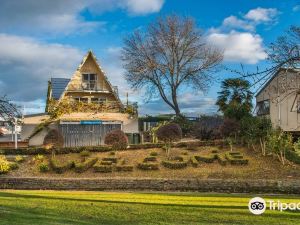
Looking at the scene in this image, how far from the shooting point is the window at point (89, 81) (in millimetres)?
46219

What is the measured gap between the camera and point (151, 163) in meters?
25.4

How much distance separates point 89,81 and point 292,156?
83.7 ft

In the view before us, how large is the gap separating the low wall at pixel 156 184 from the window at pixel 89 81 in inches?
946

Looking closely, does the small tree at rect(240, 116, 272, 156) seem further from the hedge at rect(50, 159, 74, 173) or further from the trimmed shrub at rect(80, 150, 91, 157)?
the hedge at rect(50, 159, 74, 173)

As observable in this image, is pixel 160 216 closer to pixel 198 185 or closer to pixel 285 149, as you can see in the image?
pixel 198 185

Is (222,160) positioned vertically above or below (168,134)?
below

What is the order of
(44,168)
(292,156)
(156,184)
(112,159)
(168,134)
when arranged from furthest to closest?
(168,134) < (112,159) < (44,168) < (292,156) < (156,184)

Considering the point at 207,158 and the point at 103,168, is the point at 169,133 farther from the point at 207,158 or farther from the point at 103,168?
the point at 103,168

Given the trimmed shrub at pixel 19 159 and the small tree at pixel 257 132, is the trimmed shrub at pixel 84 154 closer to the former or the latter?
the trimmed shrub at pixel 19 159

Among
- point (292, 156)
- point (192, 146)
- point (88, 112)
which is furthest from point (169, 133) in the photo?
point (88, 112)

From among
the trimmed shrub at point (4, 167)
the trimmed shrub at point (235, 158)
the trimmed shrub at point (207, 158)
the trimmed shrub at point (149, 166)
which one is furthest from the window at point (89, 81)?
the trimmed shrub at point (149, 166)

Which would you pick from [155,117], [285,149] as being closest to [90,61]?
[155,117]

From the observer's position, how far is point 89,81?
46.2 metres

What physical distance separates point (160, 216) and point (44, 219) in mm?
2511
